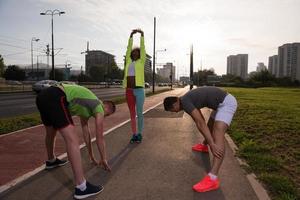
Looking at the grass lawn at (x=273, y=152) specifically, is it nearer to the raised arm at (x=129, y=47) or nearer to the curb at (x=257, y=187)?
the curb at (x=257, y=187)

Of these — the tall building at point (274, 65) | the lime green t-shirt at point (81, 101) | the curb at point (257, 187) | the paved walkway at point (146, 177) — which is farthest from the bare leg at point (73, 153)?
the tall building at point (274, 65)

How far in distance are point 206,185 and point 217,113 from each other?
1037 mm

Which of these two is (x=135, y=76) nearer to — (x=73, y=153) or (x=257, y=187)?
(x=73, y=153)

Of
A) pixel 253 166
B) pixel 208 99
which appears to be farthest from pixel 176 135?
pixel 208 99

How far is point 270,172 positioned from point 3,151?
4736mm

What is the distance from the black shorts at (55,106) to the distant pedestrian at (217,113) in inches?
58.2

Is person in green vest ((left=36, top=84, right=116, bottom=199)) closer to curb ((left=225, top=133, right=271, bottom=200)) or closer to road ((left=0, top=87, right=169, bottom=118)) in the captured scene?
curb ((left=225, top=133, right=271, bottom=200))

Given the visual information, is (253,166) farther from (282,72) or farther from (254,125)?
(282,72)

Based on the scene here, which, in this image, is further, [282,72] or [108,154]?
[282,72]

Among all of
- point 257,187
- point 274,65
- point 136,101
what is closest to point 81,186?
point 257,187

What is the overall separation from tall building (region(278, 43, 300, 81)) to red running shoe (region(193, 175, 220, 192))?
153902mm

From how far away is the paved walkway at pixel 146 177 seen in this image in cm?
448

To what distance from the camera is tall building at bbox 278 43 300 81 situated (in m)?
151

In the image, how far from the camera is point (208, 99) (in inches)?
205
